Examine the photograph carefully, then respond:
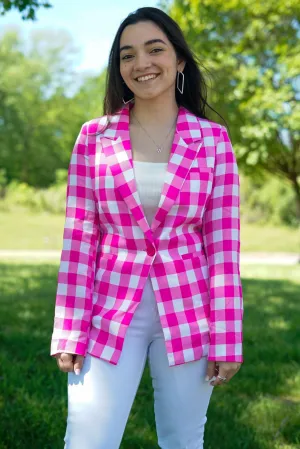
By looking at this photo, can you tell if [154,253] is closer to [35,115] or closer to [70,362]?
[70,362]

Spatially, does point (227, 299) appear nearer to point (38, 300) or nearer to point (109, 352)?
point (109, 352)

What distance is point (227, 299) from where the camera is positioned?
2.14 m

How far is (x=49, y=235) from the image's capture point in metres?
19.7

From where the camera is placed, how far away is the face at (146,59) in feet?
7.21

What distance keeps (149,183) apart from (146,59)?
1.49 feet

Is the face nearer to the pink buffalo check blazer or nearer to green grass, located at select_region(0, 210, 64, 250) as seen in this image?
the pink buffalo check blazer

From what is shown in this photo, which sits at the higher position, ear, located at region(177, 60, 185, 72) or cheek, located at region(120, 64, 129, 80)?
ear, located at region(177, 60, 185, 72)

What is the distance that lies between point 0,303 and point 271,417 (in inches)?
148

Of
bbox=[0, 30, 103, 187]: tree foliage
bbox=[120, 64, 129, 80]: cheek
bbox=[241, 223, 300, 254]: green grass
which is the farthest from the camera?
bbox=[0, 30, 103, 187]: tree foliage

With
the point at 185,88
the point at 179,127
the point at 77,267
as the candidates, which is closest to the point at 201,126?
the point at 179,127

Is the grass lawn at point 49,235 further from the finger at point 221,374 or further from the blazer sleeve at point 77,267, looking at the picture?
the finger at point 221,374

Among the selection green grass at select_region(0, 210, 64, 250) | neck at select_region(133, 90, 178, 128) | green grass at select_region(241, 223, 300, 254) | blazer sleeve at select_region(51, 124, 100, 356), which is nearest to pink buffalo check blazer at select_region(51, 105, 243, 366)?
blazer sleeve at select_region(51, 124, 100, 356)

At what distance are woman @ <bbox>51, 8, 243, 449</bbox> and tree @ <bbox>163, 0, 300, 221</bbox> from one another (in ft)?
36.3

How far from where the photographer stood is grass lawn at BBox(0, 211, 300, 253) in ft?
61.1
